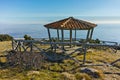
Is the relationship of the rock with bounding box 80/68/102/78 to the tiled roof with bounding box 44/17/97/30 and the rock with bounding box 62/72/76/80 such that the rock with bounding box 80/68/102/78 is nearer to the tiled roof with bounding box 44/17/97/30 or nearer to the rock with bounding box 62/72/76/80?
the rock with bounding box 62/72/76/80

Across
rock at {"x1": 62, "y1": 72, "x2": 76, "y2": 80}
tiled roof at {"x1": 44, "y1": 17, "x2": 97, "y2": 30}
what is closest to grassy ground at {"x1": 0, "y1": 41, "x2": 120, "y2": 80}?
rock at {"x1": 62, "y1": 72, "x2": 76, "y2": 80}

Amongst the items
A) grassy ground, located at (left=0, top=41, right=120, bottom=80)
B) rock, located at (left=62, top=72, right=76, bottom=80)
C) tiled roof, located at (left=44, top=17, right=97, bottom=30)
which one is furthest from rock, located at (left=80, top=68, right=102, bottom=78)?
tiled roof, located at (left=44, top=17, right=97, bottom=30)

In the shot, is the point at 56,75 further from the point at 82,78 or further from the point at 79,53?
the point at 79,53

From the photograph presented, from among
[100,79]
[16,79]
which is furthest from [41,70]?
[100,79]

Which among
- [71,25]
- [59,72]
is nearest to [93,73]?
[59,72]

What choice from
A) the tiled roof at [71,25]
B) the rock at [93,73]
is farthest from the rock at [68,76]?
the tiled roof at [71,25]

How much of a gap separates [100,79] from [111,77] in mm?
976

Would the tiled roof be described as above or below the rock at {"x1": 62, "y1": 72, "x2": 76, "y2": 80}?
above

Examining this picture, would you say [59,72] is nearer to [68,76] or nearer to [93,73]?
[68,76]

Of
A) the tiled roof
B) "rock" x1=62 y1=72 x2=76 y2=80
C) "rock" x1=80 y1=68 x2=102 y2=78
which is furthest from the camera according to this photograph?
the tiled roof

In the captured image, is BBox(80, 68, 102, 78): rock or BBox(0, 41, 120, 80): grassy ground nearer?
BBox(0, 41, 120, 80): grassy ground

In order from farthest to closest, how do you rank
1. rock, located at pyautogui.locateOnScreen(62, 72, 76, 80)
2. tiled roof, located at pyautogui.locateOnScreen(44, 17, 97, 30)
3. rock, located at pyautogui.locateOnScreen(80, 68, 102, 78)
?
tiled roof, located at pyautogui.locateOnScreen(44, 17, 97, 30) < rock, located at pyautogui.locateOnScreen(80, 68, 102, 78) < rock, located at pyautogui.locateOnScreen(62, 72, 76, 80)

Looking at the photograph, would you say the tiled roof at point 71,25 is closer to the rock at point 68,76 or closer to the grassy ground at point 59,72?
the grassy ground at point 59,72

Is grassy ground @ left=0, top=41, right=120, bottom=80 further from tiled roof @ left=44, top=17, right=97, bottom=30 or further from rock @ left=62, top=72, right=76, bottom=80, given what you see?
tiled roof @ left=44, top=17, right=97, bottom=30
